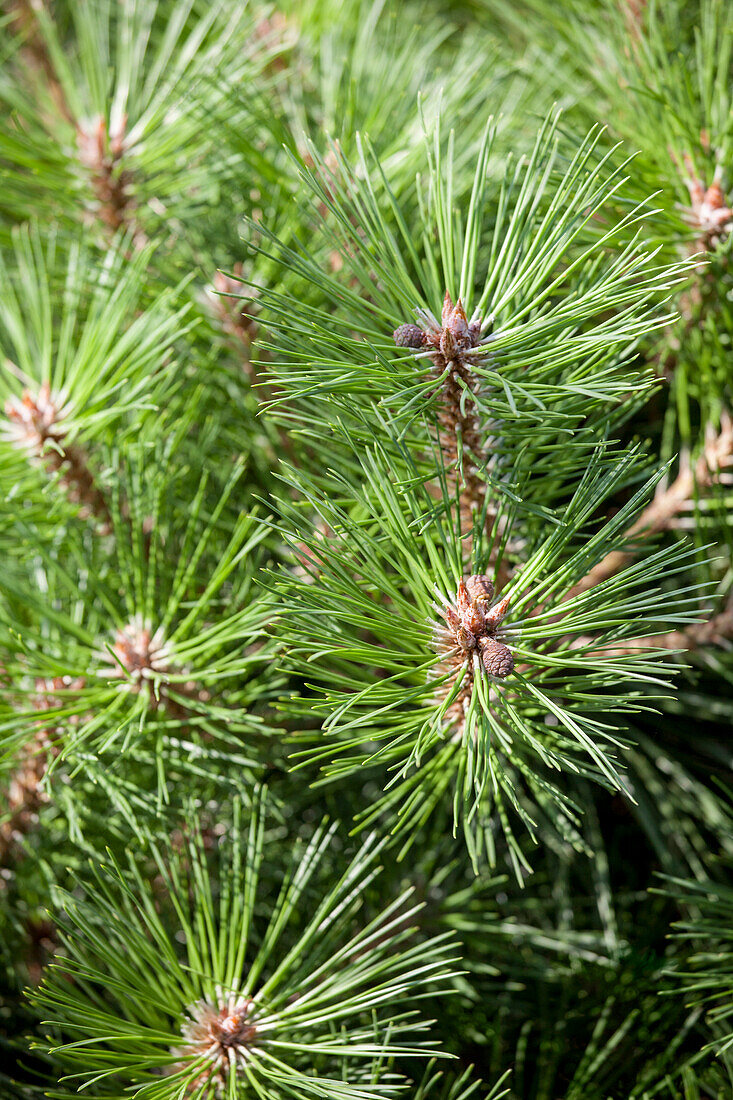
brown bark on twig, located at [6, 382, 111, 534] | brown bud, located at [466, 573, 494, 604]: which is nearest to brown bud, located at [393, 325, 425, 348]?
brown bud, located at [466, 573, 494, 604]

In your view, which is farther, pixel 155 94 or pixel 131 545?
pixel 155 94

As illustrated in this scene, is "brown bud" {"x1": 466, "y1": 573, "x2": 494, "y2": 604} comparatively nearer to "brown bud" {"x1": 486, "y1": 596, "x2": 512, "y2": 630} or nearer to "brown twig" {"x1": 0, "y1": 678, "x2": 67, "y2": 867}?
"brown bud" {"x1": 486, "y1": 596, "x2": 512, "y2": 630}

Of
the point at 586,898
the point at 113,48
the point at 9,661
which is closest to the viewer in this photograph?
the point at 9,661

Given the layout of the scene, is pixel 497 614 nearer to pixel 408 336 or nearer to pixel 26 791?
pixel 408 336

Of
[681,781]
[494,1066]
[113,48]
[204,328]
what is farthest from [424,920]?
[113,48]

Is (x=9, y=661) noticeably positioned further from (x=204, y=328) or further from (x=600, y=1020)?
(x=600, y=1020)

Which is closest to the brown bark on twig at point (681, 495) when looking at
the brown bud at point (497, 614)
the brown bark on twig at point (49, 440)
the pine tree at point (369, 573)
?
the pine tree at point (369, 573)
